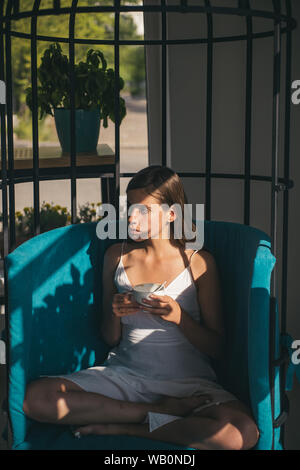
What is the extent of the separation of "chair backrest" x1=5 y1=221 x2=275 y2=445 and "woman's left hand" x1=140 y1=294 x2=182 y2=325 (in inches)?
7.9

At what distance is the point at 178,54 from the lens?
2947 millimetres

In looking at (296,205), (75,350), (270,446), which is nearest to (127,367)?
(75,350)

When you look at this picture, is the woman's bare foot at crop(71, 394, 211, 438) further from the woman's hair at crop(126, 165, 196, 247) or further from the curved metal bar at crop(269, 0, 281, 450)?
the woman's hair at crop(126, 165, 196, 247)

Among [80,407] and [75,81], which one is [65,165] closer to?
[75,81]

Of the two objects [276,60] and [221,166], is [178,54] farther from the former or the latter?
[276,60]

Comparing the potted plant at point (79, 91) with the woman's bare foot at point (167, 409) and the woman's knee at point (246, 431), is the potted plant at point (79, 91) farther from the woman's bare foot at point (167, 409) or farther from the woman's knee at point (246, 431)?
the woman's knee at point (246, 431)

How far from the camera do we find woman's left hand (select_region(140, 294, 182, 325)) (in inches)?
59.4

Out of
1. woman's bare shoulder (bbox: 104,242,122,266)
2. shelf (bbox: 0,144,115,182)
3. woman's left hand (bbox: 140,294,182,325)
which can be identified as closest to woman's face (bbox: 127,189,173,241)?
woman's bare shoulder (bbox: 104,242,122,266)

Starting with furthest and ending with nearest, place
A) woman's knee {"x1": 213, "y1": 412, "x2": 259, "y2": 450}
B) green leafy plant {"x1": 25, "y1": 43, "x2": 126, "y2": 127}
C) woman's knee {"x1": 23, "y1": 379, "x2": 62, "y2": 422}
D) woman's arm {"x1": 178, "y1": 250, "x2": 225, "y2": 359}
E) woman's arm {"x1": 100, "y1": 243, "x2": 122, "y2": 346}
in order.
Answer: green leafy plant {"x1": 25, "y1": 43, "x2": 126, "y2": 127}, woman's arm {"x1": 100, "y1": 243, "x2": 122, "y2": 346}, woman's arm {"x1": 178, "y1": 250, "x2": 225, "y2": 359}, woman's knee {"x1": 23, "y1": 379, "x2": 62, "y2": 422}, woman's knee {"x1": 213, "y1": 412, "x2": 259, "y2": 450}

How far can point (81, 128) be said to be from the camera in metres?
2.49

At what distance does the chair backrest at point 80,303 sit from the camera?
1.47 m

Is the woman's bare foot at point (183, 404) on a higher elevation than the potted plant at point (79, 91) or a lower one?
lower

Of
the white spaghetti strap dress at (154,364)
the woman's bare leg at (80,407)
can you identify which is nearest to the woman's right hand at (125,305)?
the white spaghetti strap dress at (154,364)
